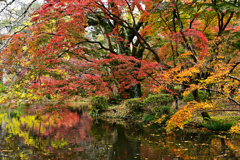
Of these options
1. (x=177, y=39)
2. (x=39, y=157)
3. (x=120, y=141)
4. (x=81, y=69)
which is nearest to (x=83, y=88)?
(x=81, y=69)

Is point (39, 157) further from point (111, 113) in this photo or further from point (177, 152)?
point (111, 113)

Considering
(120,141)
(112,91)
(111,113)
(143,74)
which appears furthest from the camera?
(112,91)

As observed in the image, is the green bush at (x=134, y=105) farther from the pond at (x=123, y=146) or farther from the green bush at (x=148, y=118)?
the pond at (x=123, y=146)

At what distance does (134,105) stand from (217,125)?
14.9 feet

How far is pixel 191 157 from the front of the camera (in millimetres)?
4848

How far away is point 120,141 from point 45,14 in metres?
4.87

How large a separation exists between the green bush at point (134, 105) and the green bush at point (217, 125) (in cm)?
385

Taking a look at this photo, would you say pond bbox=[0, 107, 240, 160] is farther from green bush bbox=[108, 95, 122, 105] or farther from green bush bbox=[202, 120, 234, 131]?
green bush bbox=[108, 95, 122, 105]

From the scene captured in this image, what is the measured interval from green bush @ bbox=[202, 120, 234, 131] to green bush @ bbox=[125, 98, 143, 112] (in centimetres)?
385

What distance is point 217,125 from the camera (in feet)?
25.3

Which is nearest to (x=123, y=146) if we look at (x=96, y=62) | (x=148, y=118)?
(x=96, y=62)

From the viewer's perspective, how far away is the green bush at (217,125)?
7.47 meters

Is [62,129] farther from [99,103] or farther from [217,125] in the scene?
[217,125]

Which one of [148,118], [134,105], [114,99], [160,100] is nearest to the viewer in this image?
[160,100]
